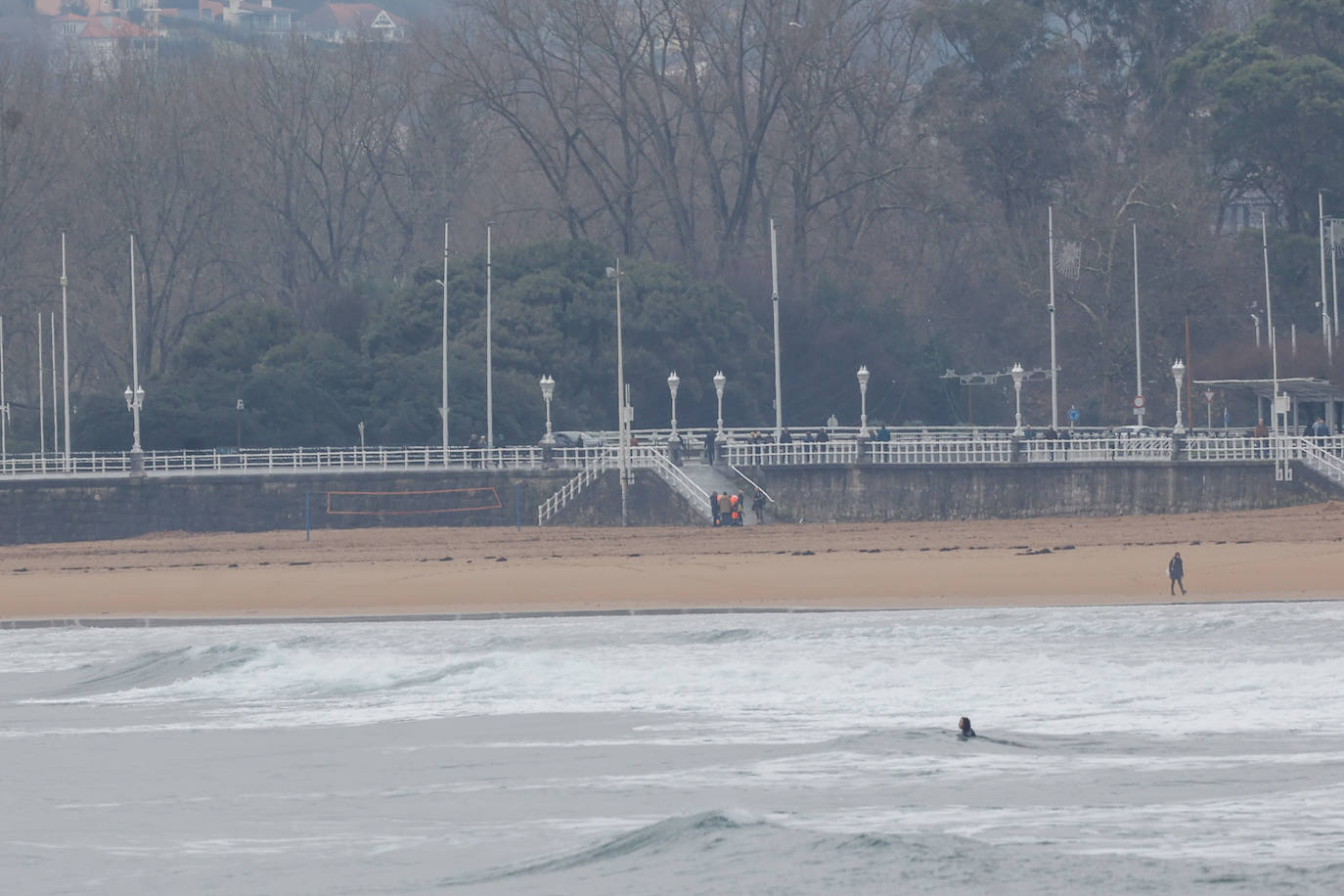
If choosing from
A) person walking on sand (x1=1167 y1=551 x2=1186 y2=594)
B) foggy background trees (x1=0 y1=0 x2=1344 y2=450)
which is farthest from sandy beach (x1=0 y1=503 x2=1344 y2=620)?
foggy background trees (x1=0 y1=0 x2=1344 y2=450)

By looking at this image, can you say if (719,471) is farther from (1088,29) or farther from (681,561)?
(1088,29)

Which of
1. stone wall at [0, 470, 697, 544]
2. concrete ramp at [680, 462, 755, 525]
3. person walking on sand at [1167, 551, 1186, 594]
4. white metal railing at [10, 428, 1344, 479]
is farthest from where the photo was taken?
stone wall at [0, 470, 697, 544]

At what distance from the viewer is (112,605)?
3812 cm

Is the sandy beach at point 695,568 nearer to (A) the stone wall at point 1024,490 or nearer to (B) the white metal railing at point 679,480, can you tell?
(A) the stone wall at point 1024,490

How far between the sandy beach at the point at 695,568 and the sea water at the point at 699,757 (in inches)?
117

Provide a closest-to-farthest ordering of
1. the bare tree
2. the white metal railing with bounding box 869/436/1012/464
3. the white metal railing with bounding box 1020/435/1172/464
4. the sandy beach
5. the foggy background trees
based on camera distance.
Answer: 1. the sandy beach
2. the white metal railing with bounding box 1020/435/1172/464
3. the white metal railing with bounding box 869/436/1012/464
4. the foggy background trees
5. the bare tree

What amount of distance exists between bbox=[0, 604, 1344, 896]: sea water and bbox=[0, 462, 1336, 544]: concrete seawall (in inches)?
691

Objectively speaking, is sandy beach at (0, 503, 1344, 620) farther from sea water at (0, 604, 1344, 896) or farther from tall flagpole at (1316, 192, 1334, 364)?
tall flagpole at (1316, 192, 1334, 364)

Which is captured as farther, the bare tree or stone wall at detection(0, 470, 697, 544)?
the bare tree

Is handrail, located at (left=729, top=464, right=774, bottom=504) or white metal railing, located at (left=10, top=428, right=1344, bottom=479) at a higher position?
white metal railing, located at (left=10, top=428, right=1344, bottom=479)

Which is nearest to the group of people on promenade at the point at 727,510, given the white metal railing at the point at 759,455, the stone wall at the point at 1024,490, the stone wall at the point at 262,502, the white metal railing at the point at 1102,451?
the stone wall at the point at 1024,490

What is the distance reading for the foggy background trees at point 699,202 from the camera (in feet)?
233

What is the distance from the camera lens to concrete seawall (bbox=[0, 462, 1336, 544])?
1945 inches

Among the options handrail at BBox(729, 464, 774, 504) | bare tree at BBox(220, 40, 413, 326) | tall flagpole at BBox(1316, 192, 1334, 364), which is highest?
bare tree at BBox(220, 40, 413, 326)
